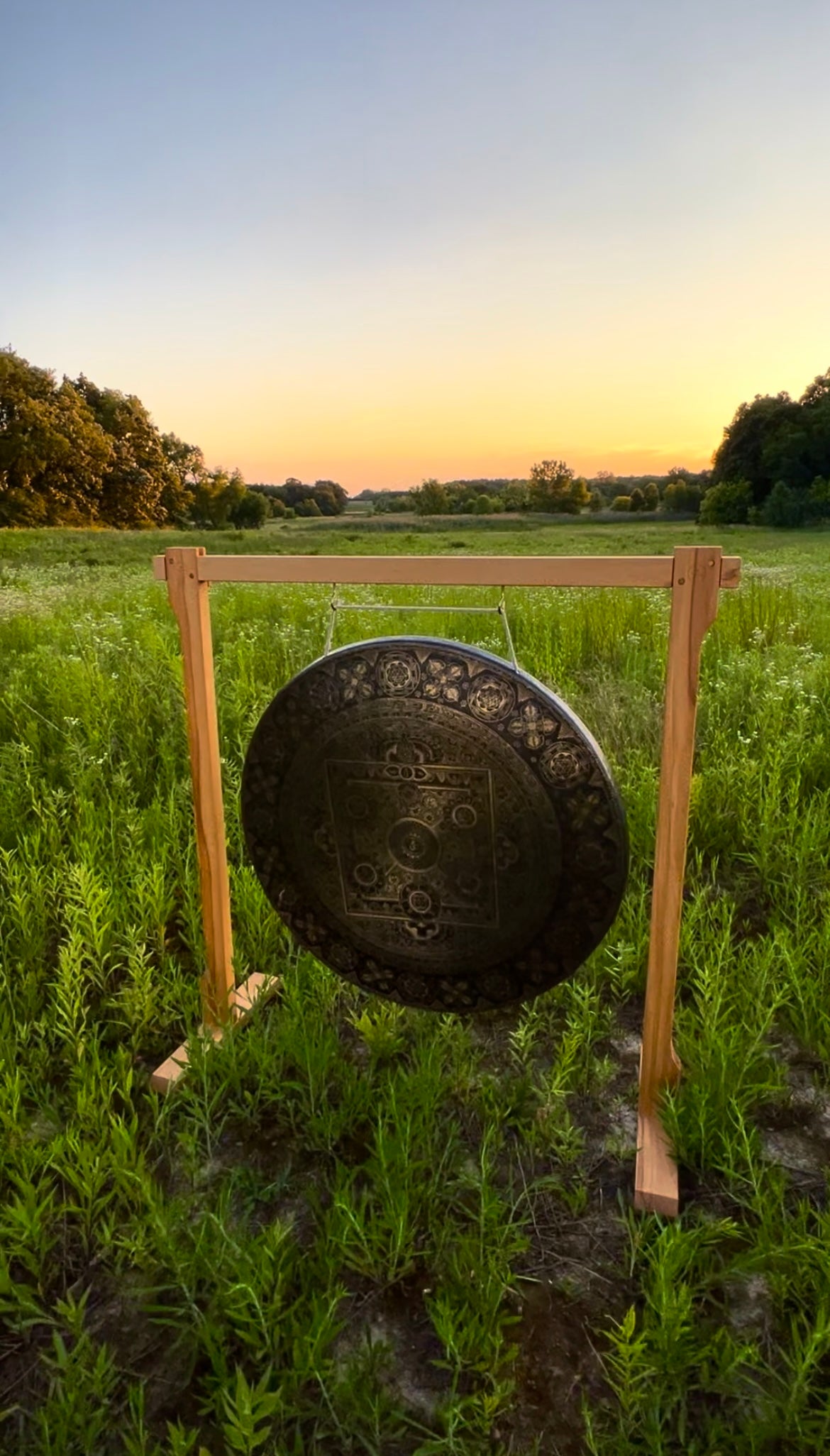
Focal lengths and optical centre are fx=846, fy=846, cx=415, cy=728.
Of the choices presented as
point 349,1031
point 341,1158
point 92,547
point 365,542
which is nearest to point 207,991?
point 349,1031

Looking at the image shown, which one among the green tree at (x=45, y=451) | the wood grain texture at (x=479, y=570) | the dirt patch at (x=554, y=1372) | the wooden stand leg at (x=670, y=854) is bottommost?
the dirt patch at (x=554, y=1372)

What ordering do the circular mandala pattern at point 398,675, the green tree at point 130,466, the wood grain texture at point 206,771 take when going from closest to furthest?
the circular mandala pattern at point 398,675
the wood grain texture at point 206,771
the green tree at point 130,466

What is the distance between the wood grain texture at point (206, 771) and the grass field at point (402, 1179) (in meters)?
0.20

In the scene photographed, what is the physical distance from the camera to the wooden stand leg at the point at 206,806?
96.3 inches

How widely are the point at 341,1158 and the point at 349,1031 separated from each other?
0.54 metres

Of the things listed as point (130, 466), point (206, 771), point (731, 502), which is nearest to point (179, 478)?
point (130, 466)

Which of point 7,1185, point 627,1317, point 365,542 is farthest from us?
point 365,542

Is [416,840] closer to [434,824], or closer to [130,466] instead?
[434,824]

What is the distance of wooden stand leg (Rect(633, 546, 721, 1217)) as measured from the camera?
196 cm

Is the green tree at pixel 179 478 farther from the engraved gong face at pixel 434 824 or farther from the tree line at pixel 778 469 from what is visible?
the engraved gong face at pixel 434 824

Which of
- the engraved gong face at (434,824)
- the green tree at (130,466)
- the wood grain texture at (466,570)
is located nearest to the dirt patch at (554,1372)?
the engraved gong face at (434,824)

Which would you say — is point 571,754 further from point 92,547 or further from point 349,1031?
point 92,547

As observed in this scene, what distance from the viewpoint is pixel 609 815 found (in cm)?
199

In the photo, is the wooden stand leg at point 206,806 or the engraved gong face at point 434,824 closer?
the engraved gong face at point 434,824
